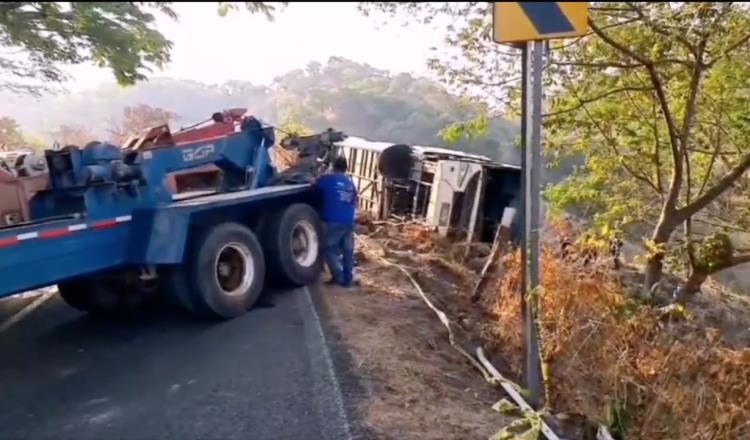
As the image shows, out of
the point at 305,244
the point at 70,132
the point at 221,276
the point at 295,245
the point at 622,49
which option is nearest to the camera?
the point at 221,276

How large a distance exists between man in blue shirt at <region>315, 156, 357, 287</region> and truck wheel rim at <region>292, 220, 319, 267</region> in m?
0.14

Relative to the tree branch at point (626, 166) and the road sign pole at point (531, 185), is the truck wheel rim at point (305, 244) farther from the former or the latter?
the tree branch at point (626, 166)

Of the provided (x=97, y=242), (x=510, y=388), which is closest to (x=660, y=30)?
(x=510, y=388)

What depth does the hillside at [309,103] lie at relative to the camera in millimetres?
8055

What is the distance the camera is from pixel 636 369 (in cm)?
543

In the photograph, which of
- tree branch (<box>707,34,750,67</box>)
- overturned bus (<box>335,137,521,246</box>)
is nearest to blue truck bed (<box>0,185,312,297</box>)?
overturned bus (<box>335,137,521,246</box>)

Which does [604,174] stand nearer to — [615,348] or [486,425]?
[615,348]

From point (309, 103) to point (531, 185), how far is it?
38.8 feet

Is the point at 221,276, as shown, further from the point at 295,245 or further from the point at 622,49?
the point at 622,49

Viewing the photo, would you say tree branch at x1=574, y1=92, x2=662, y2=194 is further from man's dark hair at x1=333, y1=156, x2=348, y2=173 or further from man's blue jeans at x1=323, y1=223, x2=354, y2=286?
man's blue jeans at x1=323, y1=223, x2=354, y2=286

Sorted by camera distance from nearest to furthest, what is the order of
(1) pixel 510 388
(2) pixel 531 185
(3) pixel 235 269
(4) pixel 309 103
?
(2) pixel 531 185 < (1) pixel 510 388 < (3) pixel 235 269 < (4) pixel 309 103

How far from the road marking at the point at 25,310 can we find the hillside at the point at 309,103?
1895mm

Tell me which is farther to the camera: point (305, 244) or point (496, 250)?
point (496, 250)

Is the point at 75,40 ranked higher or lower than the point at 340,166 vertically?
A: higher
